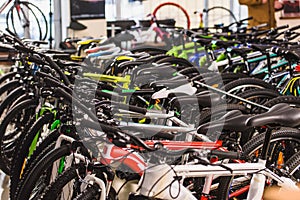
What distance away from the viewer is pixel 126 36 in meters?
6.75

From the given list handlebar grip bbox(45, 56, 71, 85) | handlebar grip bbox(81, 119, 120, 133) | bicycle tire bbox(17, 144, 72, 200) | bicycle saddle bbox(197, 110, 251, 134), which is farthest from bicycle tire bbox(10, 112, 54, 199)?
bicycle saddle bbox(197, 110, 251, 134)

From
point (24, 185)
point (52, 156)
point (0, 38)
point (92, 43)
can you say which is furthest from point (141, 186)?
point (92, 43)

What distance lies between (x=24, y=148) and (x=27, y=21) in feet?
15.9

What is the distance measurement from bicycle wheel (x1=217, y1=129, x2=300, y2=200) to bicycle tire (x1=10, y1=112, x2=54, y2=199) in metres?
1.13

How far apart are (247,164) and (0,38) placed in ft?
9.46

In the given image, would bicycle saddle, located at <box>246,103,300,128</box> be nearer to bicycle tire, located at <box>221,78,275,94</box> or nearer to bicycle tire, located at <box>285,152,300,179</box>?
bicycle tire, located at <box>285,152,300,179</box>

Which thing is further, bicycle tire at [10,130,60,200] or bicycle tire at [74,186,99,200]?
bicycle tire at [10,130,60,200]

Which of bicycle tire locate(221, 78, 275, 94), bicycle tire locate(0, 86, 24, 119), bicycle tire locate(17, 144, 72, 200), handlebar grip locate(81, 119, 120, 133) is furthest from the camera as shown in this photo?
bicycle tire locate(0, 86, 24, 119)

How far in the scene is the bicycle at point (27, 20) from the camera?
321 inches

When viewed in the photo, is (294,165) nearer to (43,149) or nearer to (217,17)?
(43,149)

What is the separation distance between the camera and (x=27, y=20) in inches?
321

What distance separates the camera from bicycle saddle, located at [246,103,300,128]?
2367 mm

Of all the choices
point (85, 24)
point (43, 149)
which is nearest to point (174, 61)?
point (43, 149)

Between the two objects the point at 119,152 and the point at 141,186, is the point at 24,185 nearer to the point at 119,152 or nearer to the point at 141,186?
the point at 119,152
